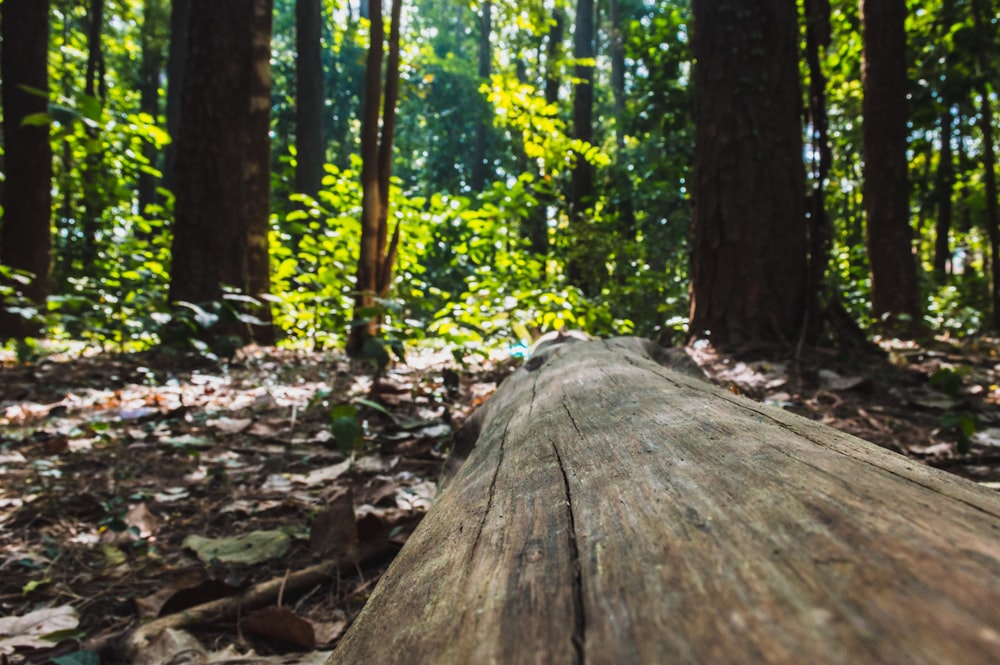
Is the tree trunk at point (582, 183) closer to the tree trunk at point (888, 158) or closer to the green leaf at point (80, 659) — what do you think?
the tree trunk at point (888, 158)

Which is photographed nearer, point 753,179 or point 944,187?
point 753,179

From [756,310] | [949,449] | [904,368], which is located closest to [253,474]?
[949,449]

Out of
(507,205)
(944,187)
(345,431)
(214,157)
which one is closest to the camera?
(345,431)

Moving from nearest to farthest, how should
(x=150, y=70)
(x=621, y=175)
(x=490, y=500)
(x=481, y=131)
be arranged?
1. (x=490, y=500)
2. (x=621, y=175)
3. (x=150, y=70)
4. (x=481, y=131)

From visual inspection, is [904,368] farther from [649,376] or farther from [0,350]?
[0,350]

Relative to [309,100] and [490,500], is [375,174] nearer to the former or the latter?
→ [490,500]

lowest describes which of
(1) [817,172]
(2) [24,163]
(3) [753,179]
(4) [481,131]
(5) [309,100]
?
(3) [753,179]

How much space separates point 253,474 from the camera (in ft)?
8.23

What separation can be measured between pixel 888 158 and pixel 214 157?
587cm

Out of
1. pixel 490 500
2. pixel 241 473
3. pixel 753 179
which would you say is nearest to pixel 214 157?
pixel 241 473

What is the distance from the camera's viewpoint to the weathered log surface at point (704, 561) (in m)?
0.45

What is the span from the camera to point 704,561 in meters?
0.57

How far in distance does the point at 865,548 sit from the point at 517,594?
1.02 feet

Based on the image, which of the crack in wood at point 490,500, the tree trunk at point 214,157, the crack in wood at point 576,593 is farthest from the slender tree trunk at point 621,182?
the crack in wood at point 576,593
